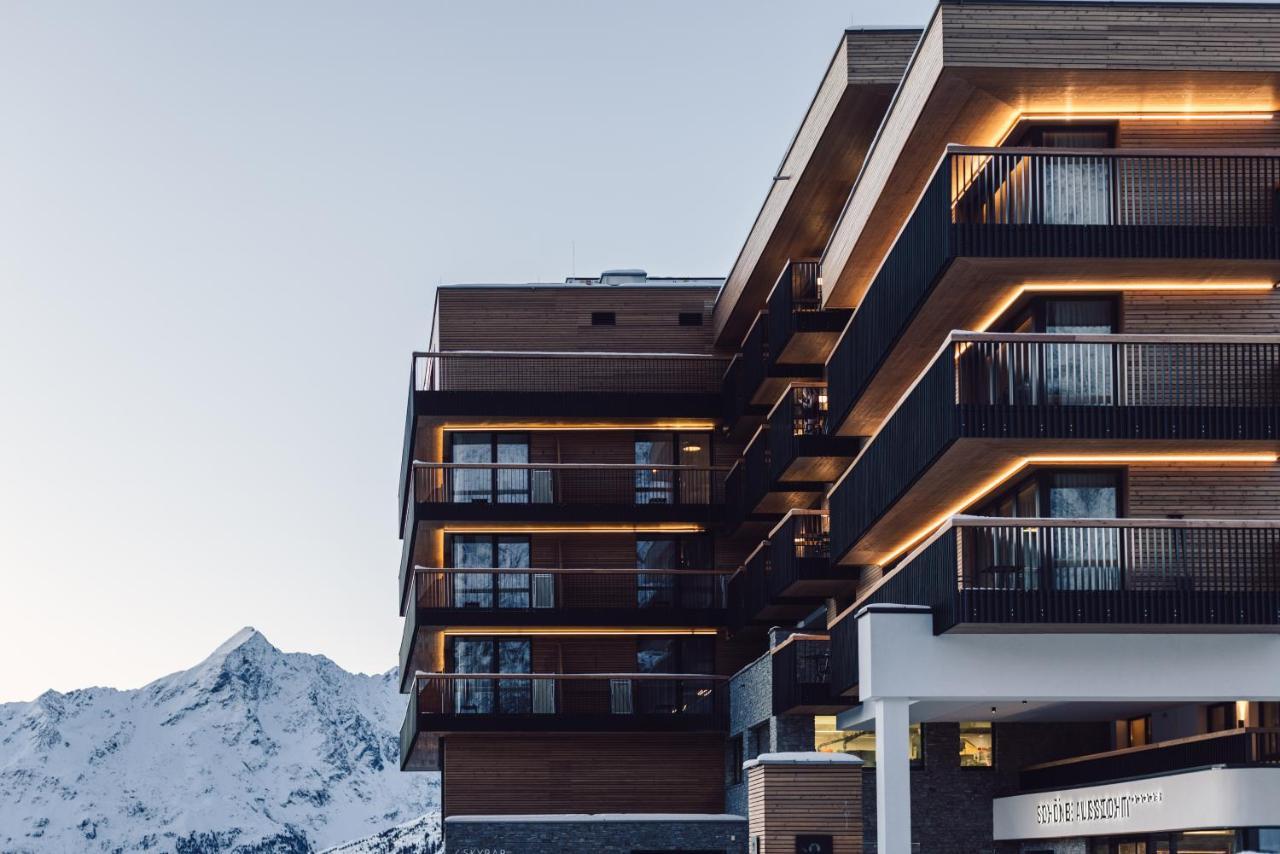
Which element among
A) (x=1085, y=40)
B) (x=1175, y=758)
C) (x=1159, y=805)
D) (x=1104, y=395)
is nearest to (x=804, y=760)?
(x=1159, y=805)

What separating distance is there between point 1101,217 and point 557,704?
22.8 m

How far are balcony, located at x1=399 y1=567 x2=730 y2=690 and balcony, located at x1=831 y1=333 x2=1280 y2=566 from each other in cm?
2151

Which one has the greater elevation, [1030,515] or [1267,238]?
[1267,238]

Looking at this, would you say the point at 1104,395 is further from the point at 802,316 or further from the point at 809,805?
the point at 802,316

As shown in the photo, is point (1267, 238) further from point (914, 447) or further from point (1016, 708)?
point (1016, 708)

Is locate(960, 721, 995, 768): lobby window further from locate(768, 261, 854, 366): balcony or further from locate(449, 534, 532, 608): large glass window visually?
locate(449, 534, 532, 608): large glass window

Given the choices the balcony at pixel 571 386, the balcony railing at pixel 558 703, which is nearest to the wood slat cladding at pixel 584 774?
the balcony railing at pixel 558 703

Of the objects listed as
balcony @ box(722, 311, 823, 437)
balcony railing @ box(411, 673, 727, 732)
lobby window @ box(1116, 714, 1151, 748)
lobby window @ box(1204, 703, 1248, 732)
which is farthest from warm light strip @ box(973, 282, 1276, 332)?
balcony railing @ box(411, 673, 727, 732)

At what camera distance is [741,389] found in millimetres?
50000

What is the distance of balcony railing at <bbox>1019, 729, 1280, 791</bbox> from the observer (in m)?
29.1

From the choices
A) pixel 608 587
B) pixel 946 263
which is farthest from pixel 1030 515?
pixel 608 587

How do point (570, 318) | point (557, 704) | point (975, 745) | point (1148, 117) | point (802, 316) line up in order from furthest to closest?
point (570, 318)
point (557, 704)
point (802, 316)
point (975, 745)
point (1148, 117)

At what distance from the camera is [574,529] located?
5309 centimetres

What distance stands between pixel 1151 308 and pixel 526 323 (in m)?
24.0
